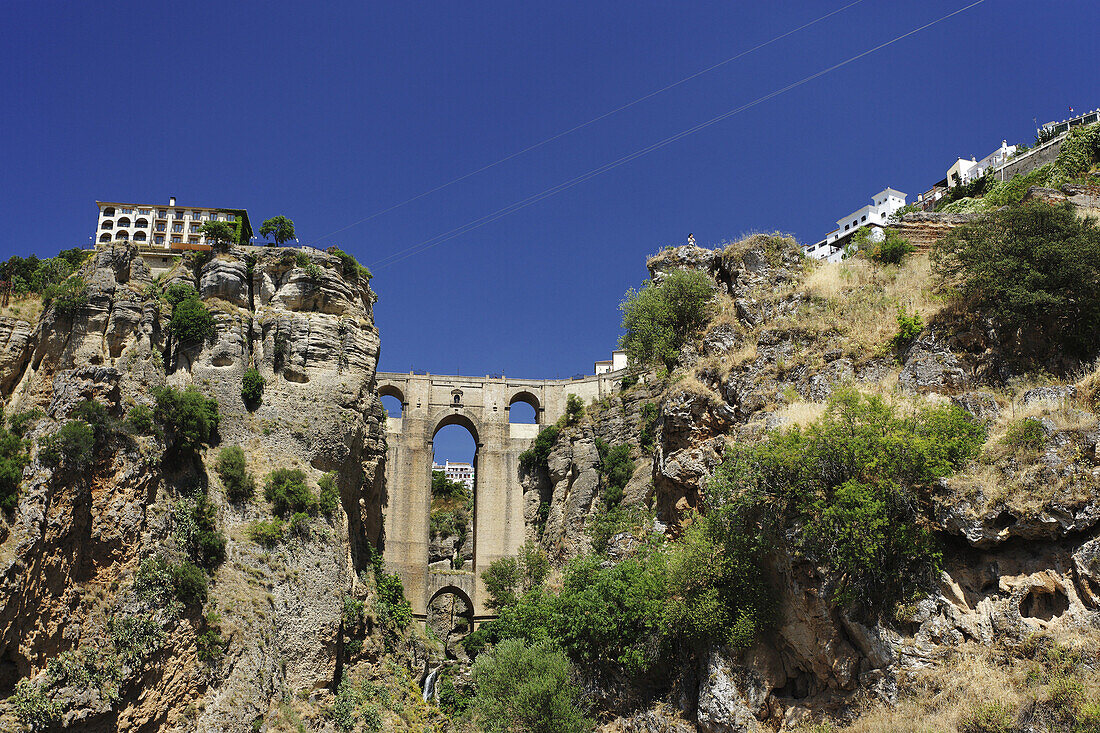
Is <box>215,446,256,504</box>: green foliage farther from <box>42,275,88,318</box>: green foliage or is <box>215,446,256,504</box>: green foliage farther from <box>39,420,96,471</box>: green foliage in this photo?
<box>42,275,88,318</box>: green foliage

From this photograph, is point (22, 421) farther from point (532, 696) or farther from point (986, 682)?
point (986, 682)

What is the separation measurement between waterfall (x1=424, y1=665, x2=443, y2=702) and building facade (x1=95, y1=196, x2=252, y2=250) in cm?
4768

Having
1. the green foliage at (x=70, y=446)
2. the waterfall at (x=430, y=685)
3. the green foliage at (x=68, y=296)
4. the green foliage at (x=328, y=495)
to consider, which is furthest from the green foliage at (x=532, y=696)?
the green foliage at (x=68, y=296)

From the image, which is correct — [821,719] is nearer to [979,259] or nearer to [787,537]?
[787,537]

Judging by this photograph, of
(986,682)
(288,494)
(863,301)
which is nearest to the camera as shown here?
(986,682)

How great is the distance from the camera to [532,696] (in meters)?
27.1

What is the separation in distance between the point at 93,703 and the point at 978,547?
85.4ft

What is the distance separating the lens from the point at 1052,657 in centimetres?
1499

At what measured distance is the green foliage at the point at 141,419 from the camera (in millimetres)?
31734

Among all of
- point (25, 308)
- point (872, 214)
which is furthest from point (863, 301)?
point (872, 214)

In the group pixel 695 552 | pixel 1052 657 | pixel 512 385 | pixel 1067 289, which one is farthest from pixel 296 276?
pixel 1052 657

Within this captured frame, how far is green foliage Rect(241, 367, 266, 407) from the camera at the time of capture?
1538 inches

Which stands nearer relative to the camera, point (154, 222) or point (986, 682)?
point (986, 682)

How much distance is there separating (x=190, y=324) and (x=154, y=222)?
4692 cm
